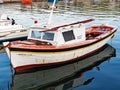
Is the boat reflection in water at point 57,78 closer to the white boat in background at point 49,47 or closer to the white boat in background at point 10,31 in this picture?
the white boat in background at point 49,47

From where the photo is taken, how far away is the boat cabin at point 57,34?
842 inches

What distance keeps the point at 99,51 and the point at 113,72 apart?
19.3ft

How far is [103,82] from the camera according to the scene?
61.0ft

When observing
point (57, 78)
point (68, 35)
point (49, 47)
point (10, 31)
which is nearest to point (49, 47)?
point (49, 47)

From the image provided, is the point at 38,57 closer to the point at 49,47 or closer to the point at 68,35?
the point at 49,47

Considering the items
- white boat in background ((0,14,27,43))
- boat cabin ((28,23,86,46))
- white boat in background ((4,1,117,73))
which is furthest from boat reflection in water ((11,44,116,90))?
white boat in background ((0,14,27,43))

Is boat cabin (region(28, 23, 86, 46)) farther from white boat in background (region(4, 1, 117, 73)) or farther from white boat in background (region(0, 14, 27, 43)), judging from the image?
white boat in background (region(0, 14, 27, 43))

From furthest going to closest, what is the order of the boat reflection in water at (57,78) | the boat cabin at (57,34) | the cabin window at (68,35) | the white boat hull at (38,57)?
1. the cabin window at (68,35)
2. the boat cabin at (57,34)
3. the white boat hull at (38,57)
4. the boat reflection in water at (57,78)

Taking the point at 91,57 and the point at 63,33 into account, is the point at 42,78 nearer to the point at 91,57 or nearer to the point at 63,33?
the point at 63,33

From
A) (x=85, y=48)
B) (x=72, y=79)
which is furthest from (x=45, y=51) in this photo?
(x=85, y=48)

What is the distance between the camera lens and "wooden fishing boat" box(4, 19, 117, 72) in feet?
65.0

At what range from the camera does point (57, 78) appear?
19.7 meters

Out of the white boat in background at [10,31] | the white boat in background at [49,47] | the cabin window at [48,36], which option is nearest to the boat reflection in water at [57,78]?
the white boat in background at [49,47]

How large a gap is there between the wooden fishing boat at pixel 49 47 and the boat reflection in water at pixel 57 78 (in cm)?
59
